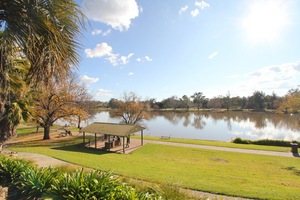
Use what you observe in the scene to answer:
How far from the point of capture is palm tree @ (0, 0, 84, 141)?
2545mm

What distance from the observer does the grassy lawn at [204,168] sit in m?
7.16

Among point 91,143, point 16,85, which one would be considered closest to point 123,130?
point 91,143

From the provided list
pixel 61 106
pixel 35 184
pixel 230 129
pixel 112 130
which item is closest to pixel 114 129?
pixel 112 130

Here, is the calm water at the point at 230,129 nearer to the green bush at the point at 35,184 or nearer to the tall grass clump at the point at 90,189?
the tall grass clump at the point at 90,189

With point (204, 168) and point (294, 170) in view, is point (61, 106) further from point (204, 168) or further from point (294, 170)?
point (294, 170)

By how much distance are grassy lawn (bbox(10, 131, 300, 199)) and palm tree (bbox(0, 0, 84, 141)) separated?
155 inches

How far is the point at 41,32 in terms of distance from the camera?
8.84 ft

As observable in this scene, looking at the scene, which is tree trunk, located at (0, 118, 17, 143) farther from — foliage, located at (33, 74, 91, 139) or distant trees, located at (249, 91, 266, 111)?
distant trees, located at (249, 91, 266, 111)

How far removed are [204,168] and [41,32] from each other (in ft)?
36.2

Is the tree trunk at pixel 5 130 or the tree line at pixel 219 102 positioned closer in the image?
the tree trunk at pixel 5 130

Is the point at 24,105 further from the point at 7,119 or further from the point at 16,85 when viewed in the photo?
the point at 16,85

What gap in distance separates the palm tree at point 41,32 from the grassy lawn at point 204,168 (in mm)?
3934

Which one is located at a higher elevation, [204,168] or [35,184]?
[35,184]

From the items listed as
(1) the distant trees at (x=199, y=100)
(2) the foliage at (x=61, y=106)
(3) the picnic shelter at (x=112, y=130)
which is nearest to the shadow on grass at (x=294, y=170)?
(3) the picnic shelter at (x=112, y=130)
